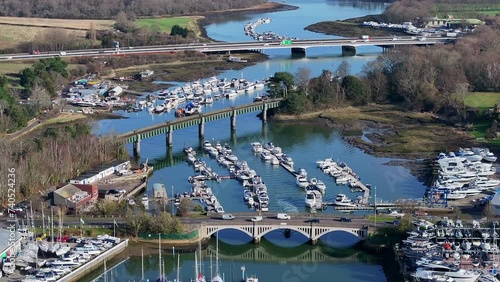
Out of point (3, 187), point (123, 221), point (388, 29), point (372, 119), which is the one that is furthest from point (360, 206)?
point (388, 29)

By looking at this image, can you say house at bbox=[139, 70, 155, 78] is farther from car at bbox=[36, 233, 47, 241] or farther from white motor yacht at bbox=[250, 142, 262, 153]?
car at bbox=[36, 233, 47, 241]

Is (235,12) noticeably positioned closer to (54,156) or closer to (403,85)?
(403,85)

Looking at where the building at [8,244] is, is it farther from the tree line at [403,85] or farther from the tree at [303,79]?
the tree at [303,79]

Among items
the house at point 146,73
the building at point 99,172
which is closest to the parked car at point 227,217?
the building at point 99,172

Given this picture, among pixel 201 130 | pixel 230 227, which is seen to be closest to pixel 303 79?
pixel 201 130

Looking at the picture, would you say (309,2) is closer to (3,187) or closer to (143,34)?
(143,34)
